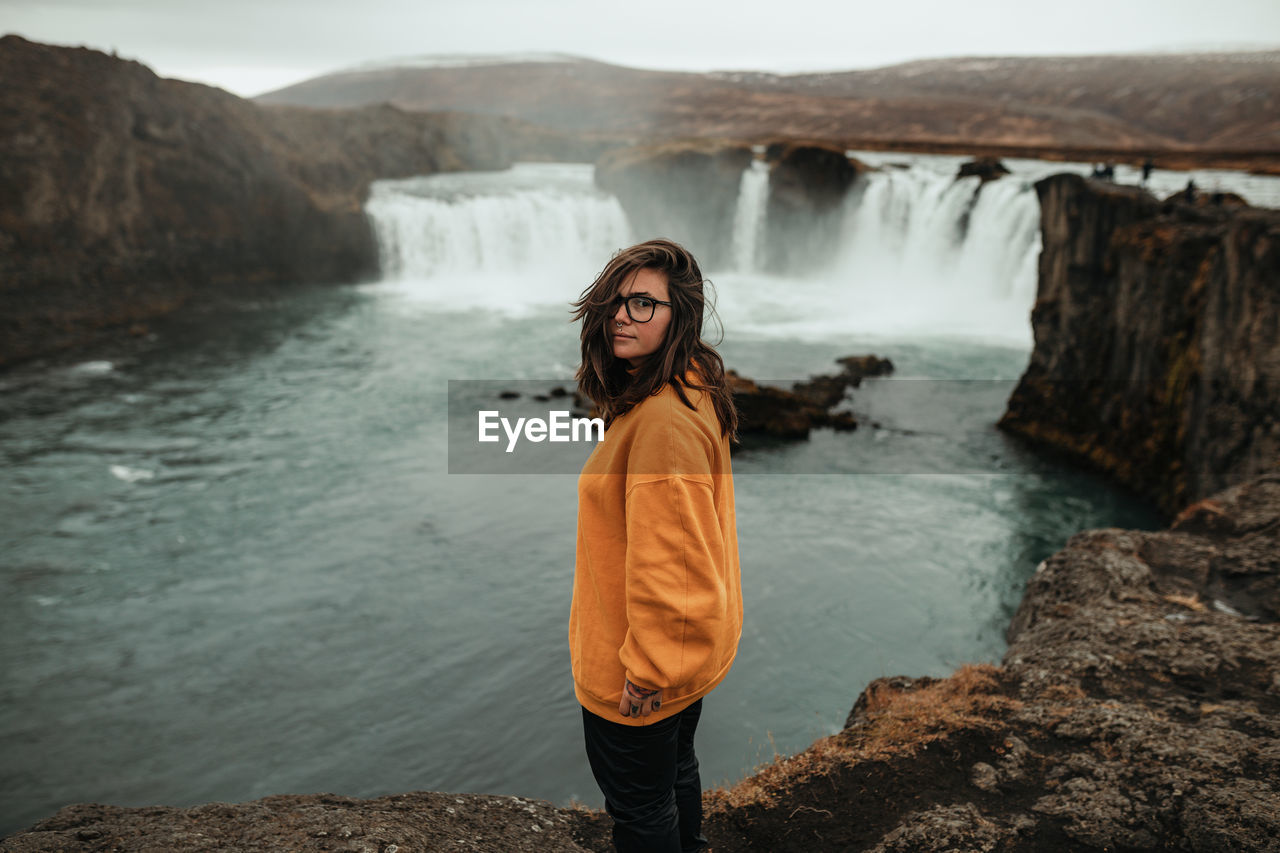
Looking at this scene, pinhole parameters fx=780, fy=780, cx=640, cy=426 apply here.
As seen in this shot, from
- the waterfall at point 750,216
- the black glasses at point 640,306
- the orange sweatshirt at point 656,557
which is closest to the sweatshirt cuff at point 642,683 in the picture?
the orange sweatshirt at point 656,557

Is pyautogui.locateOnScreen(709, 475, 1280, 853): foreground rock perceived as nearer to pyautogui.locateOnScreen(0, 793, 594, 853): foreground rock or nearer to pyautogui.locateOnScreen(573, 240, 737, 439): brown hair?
pyautogui.locateOnScreen(0, 793, 594, 853): foreground rock

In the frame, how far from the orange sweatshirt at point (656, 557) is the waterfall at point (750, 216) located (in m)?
37.9

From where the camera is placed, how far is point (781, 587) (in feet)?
37.8

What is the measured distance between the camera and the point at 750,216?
38.9 m

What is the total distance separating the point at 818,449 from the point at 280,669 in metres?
11.5

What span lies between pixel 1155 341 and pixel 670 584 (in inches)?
596

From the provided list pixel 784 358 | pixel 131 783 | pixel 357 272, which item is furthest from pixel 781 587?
pixel 357 272

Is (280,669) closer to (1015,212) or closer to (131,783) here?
(131,783)

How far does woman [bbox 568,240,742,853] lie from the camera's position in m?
2.26

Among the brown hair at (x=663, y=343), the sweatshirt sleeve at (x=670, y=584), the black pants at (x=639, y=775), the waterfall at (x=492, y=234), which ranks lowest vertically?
the black pants at (x=639, y=775)

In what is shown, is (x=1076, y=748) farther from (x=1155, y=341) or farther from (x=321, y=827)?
(x=1155, y=341)

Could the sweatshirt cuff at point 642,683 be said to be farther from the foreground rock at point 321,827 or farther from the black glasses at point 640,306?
the foreground rock at point 321,827

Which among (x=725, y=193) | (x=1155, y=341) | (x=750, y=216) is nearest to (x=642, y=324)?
(x=1155, y=341)

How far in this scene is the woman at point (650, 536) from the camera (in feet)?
7.42
